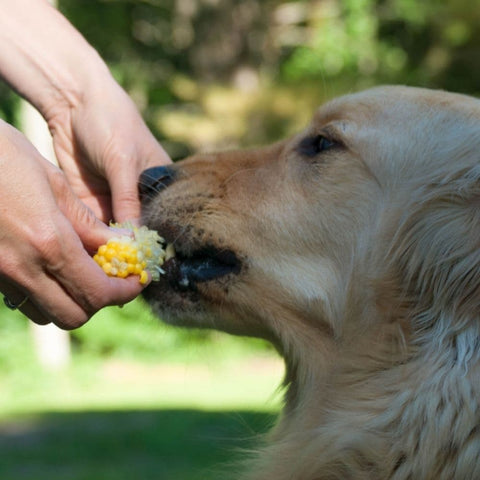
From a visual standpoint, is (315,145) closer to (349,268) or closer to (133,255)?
(349,268)

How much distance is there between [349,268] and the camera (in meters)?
3.61

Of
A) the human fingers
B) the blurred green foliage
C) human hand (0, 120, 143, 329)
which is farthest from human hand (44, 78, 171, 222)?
the blurred green foliage

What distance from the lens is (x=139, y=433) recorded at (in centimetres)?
925

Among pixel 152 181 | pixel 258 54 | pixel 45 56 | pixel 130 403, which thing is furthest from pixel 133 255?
pixel 258 54

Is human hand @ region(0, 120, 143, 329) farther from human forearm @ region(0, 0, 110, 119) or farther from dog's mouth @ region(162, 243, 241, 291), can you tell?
human forearm @ region(0, 0, 110, 119)

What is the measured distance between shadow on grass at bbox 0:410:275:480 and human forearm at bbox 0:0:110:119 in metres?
3.38

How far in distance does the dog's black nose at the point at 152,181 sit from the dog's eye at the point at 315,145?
586 mm

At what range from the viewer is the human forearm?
4.05m

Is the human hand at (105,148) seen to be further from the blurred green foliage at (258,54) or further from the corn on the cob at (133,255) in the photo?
the blurred green foliage at (258,54)

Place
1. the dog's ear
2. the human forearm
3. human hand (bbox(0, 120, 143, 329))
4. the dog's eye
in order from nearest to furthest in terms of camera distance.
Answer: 1. human hand (bbox(0, 120, 143, 329))
2. the dog's ear
3. the dog's eye
4. the human forearm

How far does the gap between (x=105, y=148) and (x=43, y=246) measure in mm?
1048

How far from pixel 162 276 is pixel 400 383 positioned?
43.2 inches

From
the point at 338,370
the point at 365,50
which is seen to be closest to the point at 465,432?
the point at 338,370

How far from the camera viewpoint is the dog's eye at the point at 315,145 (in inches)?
150
